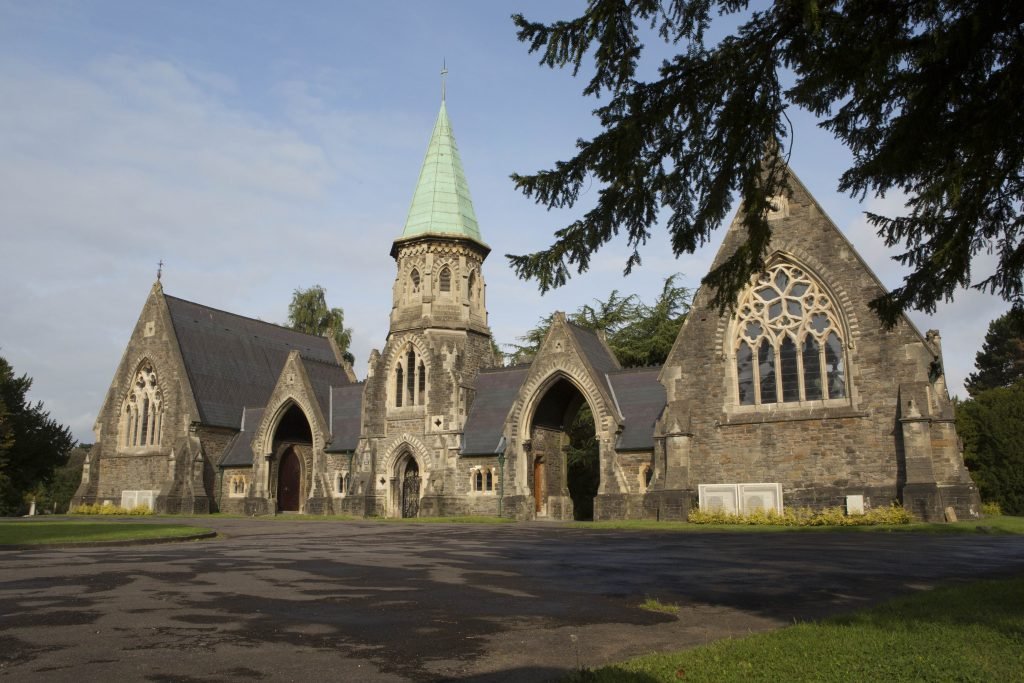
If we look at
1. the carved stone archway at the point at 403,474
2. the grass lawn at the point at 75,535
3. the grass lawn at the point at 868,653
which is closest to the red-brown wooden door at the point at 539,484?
the carved stone archway at the point at 403,474

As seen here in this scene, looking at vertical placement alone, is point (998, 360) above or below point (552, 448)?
above

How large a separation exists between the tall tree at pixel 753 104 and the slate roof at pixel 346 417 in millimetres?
34442

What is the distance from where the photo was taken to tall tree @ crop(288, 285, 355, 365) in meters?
73.1

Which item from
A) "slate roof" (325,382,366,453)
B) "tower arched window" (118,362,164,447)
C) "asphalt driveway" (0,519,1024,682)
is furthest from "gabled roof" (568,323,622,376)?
"tower arched window" (118,362,164,447)

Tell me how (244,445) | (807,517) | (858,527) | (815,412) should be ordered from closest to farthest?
(858,527)
(807,517)
(815,412)
(244,445)

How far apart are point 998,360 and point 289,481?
208 feet

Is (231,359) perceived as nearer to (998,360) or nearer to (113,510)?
(113,510)

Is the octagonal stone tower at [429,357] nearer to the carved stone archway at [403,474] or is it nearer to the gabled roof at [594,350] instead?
the carved stone archway at [403,474]

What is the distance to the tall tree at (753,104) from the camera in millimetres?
6938

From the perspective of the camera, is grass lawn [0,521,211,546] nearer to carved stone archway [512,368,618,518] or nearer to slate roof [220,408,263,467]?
carved stone archway [512,368,618,518]

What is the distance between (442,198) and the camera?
→ 42438 mm

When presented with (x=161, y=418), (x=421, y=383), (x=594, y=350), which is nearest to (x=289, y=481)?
(x=161, y=418)

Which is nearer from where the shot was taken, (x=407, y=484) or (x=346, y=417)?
(x=407, y=484)

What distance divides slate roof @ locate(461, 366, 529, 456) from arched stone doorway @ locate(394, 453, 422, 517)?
3401mm
